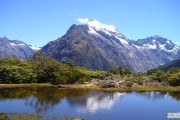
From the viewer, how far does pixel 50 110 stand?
8700cm

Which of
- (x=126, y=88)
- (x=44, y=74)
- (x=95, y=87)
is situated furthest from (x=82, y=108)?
(x=44, y=74)

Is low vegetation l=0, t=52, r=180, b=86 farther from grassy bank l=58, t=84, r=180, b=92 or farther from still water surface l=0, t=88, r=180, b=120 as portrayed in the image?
still water surface l=0, t=88, r=180, b=120

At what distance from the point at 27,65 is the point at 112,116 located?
380 feet

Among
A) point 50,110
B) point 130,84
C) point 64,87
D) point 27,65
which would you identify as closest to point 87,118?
point 50,110

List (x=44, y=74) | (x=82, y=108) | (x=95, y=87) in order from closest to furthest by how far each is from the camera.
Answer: (x=82, y=108) → (x=95, y=87) → (x=44, y=74)

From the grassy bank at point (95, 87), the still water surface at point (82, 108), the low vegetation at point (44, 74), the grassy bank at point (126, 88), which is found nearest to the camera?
the still water surface at point (82, 108)

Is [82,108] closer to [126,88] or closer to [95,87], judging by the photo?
[95,87]

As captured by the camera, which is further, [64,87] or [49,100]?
[64,87]

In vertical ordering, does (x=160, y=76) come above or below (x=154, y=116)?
above

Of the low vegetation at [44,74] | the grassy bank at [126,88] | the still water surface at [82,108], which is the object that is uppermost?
the low vegetation at [44,74]

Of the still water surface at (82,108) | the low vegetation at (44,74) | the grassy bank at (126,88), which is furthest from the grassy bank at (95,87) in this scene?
the still water surface at (82,108)

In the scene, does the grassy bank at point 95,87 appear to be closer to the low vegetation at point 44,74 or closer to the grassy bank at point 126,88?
the grassy bank at point 126,88

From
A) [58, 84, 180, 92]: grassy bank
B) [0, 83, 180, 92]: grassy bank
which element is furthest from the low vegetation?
[58, 84, 180, 92]: grassy bank

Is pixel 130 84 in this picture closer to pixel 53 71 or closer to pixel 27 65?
pixel 53 71
